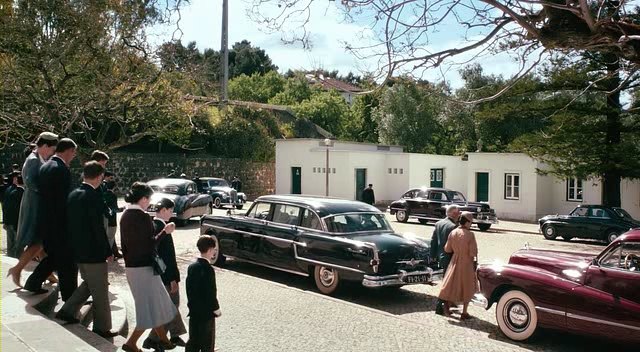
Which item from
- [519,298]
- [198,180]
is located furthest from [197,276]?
[198,180]

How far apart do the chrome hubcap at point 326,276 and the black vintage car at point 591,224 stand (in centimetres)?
1351

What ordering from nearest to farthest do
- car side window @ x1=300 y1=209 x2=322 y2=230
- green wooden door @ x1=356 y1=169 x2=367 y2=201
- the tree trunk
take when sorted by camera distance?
1. car side window @ x1=300 y1=209 x2=322 y2=230
2. the tree trunk
3. green wooden door @ x1=356 y1=169 x2=367 y2=201

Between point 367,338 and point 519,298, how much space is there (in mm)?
2129

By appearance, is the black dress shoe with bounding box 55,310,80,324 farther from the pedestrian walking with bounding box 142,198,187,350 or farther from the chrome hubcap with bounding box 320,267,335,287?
the chrome hubcap with bounding box 320,267,335,287

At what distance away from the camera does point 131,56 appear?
43.2ft

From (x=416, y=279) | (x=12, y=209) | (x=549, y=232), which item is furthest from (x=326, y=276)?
Answer: (x=549, y=232)

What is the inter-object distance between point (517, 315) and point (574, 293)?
84 cm

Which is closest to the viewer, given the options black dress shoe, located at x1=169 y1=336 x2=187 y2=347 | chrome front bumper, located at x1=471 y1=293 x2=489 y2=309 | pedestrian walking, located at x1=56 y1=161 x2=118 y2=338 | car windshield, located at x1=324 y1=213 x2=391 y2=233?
pedestrian walking, located at x1=56 y1=161 x2=118 y2=338

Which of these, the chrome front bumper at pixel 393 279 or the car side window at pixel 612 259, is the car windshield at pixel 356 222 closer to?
the chrome front bumper at pixel 393 279

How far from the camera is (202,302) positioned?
5.40 metres

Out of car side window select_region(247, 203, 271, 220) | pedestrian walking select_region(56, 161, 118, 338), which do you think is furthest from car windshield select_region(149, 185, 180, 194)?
pedestrian walking select_region(56, 161, 118, 338)

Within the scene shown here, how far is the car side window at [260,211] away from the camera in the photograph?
11839 millimetres

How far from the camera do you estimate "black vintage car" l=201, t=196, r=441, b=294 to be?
9.61 metres

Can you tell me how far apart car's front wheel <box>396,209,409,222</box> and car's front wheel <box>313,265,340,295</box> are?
606 inches
